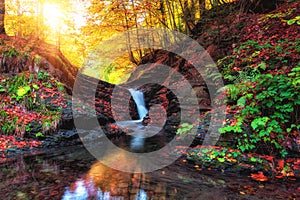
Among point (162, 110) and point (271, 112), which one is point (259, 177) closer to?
point (271, 112)

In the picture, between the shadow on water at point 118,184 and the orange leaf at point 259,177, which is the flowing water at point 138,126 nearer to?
the shadow on water at point 118,184

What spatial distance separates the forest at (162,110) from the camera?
13.0 ft

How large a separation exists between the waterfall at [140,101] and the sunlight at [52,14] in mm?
6670

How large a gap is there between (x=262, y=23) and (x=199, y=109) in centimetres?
457

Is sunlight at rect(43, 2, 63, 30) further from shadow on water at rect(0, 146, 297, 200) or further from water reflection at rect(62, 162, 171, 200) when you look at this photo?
water reflection at rect(62, 162, 171, 200)

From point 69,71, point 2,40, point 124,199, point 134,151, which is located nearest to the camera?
point 124,199

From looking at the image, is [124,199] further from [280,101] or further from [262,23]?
[262,23]

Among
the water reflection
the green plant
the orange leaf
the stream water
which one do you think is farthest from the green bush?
the water reflection

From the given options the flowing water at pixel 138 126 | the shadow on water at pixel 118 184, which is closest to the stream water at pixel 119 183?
the shadow on water at pixel 118 184

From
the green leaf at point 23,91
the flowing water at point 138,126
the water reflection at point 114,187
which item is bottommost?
the water reflection at point 114,187

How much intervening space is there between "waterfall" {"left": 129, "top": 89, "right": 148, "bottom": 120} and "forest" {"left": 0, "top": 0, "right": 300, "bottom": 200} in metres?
0.10

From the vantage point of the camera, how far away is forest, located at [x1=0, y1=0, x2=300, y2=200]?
156 inches

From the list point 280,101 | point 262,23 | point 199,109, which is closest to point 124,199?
point 280,101

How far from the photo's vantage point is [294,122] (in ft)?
15.1
